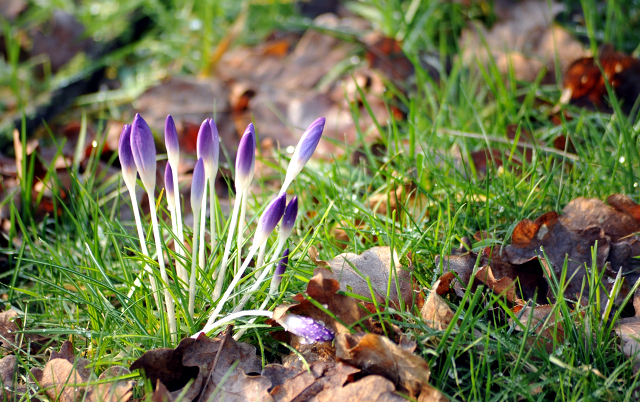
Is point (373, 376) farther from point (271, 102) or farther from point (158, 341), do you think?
point (271, 102)

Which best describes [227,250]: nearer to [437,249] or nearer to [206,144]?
[206,144]

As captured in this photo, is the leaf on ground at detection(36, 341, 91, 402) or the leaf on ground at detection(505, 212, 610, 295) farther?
the leaf on ground at detection(505, 212, 610, 295)

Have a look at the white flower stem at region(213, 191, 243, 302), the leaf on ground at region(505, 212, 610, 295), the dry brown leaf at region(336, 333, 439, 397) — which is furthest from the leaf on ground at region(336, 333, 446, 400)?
the leaf on ground at region(505, 212, 610, 295)

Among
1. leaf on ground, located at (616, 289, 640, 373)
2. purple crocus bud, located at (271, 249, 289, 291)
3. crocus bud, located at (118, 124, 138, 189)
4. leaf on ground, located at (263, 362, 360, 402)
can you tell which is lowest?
leaf on ground, located at (263, 362, 360, 402)

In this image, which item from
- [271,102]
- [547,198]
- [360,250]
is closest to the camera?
[360,250]

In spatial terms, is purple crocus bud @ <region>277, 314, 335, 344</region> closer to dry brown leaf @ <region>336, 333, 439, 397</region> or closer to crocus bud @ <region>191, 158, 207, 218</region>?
dry brown leaf @ <region>336, 333, 439, 397</region>

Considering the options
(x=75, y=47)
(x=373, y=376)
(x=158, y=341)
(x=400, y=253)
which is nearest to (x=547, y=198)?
(x=400, y=253)

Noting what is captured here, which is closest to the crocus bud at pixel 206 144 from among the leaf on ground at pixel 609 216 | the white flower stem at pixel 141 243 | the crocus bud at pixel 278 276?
the white flower stem at pixel 141 243
